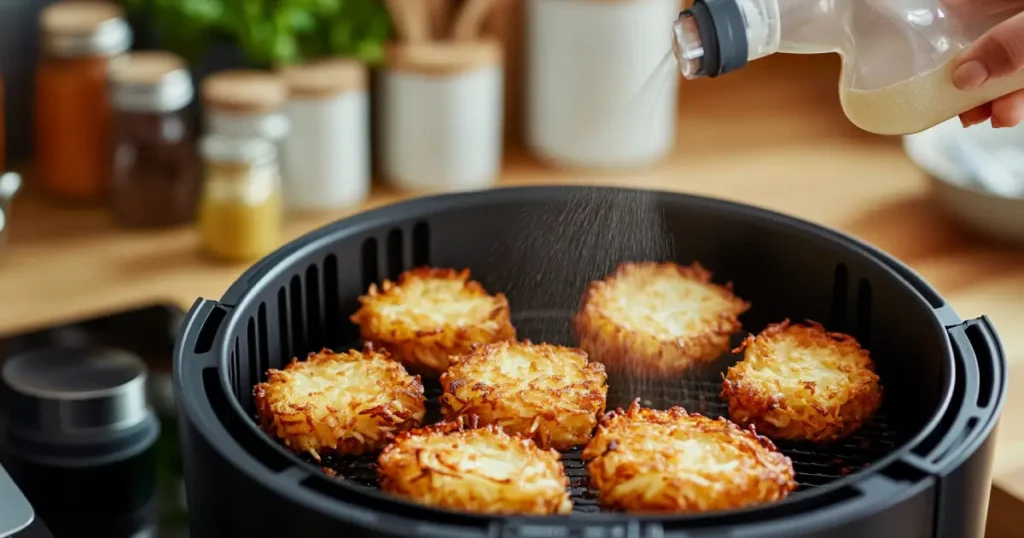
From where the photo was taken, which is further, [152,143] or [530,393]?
[152,143]

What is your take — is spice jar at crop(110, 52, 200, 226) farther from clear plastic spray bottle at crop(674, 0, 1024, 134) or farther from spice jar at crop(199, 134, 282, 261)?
clear plastic spray bottle at crop(674, 0, 1024, 134)

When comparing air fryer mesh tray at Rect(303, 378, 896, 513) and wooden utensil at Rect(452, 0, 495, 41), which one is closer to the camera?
air fryer mesh tray at Rect(303, 378, 896, 513)

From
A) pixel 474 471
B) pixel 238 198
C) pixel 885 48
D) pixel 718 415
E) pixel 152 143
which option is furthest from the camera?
pixel 152 143

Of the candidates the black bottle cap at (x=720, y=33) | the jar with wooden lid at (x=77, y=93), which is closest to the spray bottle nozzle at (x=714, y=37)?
the black bottle cap at (x=720, y=33)

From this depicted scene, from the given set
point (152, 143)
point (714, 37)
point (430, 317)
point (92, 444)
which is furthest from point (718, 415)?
point (152, 143)

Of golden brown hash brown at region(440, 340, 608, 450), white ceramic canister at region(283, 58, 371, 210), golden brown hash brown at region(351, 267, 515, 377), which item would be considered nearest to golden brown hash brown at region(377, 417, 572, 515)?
golden brown hash brown at region(440, 340, 608, 450)

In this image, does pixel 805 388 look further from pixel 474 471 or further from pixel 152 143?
pixel 152 143

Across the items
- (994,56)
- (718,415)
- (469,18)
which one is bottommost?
(718,415)

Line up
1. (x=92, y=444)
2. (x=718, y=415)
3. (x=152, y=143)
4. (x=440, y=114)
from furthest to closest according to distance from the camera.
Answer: (x=440, y=114) < (x=152, y=143) < (x=92, y=444) < (x=718, y=415)
